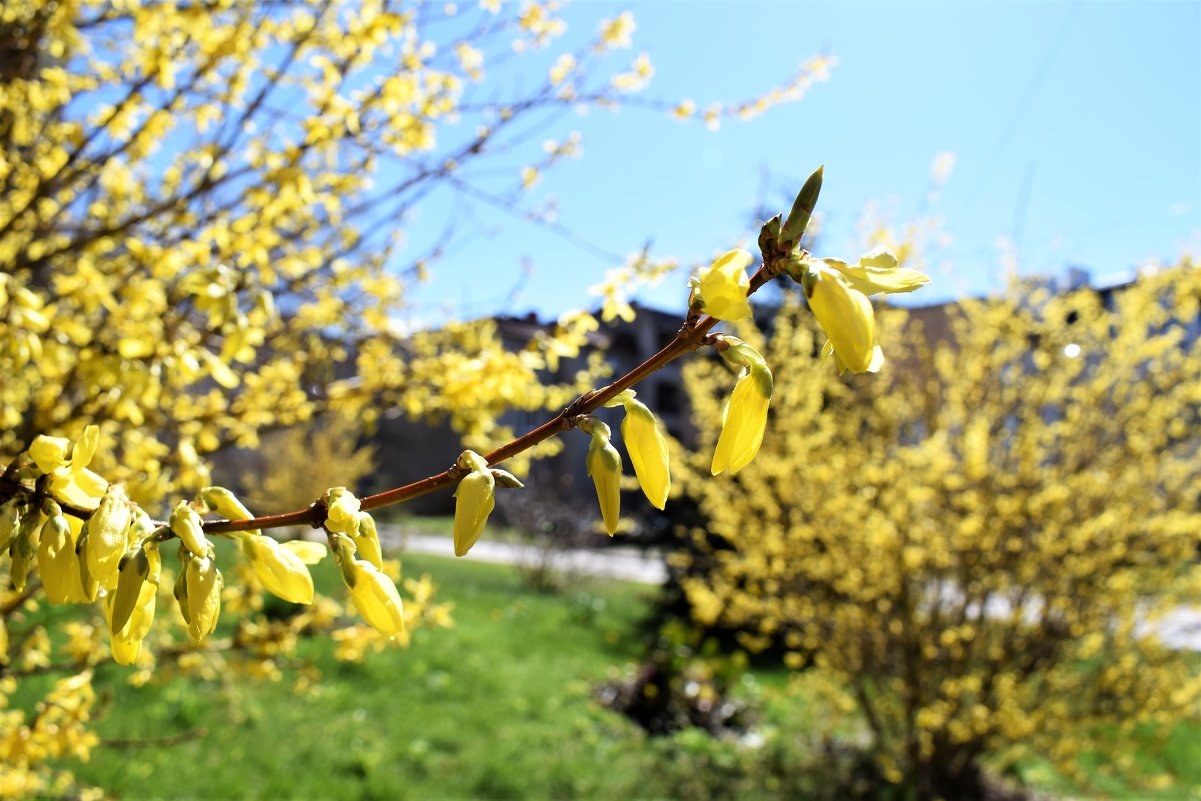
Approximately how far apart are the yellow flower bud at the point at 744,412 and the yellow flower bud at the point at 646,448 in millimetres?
49

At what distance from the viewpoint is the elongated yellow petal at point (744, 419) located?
684 millimetres

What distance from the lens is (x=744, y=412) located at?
71 centimetres

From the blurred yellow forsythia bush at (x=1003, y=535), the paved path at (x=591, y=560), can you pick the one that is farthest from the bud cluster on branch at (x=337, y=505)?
the paved path at (x=591, y=560)

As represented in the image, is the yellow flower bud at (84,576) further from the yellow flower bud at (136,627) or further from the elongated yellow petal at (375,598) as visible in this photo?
the elongated yellow petal at (375,598)

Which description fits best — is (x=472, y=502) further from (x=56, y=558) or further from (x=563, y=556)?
(x=563, y=556)

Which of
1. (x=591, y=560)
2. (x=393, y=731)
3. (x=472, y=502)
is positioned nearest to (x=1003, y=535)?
(x=393, y=731)

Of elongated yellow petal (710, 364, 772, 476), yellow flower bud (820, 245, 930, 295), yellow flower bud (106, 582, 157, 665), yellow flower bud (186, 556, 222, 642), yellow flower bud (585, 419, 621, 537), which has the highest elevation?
yellow flower bud (820, 245, 930, 295)

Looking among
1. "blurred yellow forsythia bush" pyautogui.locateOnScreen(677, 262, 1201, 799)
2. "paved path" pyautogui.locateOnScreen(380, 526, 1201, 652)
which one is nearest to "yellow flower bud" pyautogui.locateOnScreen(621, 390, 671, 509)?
"blurred yellow forsythia bush" pyautogui.locateOnScreen(677, 262, 1201, 799)

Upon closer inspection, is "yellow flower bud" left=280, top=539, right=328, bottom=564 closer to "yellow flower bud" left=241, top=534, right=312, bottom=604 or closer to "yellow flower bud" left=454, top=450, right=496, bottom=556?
"yellow flower bud" left=241, top=534, right=312, bottom=604

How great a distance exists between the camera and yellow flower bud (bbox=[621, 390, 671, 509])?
0.71 m

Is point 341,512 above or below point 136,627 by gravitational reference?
above


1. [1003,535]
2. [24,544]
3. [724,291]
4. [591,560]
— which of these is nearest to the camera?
[724,291]

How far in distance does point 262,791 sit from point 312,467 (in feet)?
27.5

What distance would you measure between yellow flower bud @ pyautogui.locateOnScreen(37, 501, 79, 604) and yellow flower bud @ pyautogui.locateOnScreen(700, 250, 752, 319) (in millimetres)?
582
